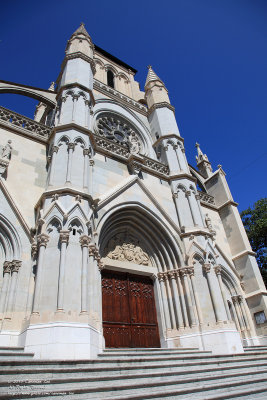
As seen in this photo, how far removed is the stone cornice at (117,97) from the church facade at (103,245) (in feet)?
7.19

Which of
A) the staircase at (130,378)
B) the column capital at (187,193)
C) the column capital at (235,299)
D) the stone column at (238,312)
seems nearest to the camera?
the staircase at (130,378)

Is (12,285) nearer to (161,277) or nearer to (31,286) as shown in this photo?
(31,286)

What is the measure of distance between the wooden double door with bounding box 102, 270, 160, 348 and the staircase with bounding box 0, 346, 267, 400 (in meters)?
2.29

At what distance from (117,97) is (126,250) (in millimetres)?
10314

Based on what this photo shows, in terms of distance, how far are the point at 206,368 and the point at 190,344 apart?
115 inches

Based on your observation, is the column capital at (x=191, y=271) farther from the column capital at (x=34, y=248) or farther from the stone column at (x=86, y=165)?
the column capital at (x=34, y=248)

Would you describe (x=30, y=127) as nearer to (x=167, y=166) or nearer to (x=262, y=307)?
(x=167, y=166)

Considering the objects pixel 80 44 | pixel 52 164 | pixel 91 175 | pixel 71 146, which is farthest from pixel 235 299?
pixel 80 44

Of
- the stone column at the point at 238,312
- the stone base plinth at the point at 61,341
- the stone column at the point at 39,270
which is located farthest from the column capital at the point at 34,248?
the stone column at the point at 238,312

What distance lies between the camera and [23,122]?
1014 centimetres

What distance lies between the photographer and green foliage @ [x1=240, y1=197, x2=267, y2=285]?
1961cm

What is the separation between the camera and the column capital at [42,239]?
23.4 ft

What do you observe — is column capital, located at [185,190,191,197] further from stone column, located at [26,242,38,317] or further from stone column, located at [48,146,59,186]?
stone column, located at [26,242,38,317]

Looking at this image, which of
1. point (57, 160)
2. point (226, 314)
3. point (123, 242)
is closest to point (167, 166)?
point (123, 242)
